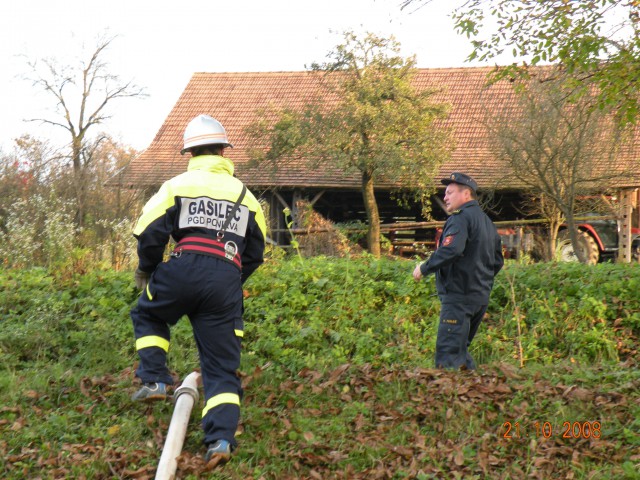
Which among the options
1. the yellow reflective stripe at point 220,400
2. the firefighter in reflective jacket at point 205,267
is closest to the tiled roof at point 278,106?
the firefighter in reflective jacket at point 205,267

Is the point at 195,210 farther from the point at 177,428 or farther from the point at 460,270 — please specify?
the point at 460,270

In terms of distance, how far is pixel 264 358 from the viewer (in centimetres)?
806

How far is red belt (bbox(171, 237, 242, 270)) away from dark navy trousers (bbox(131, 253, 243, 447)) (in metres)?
0.04

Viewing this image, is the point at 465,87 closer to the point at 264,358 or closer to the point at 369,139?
the point at 369,139

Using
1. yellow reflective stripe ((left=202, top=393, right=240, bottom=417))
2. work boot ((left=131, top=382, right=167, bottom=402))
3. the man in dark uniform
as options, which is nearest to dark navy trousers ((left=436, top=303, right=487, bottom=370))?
the man in dark uniform

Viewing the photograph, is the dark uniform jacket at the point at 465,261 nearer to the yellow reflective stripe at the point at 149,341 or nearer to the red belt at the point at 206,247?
the red belt at the point at 206,247

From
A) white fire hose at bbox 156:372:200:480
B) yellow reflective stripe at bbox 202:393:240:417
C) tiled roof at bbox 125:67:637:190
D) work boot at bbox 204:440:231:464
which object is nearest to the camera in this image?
white fire hose at bbox 156:372:200:480

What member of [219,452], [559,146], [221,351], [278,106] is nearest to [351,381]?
[221,351]

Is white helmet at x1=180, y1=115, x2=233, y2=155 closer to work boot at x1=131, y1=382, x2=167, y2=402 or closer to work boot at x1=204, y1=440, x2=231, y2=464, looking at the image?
work boot at x1=131, y1=382, x2=167, y2=402

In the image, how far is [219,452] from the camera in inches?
208

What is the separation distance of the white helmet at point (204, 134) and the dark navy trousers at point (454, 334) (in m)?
2.68

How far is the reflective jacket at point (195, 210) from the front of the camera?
566 centimetres

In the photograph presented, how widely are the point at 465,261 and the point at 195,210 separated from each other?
280 cm
